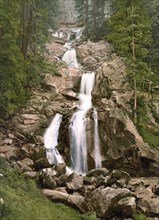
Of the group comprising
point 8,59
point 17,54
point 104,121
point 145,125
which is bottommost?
point 145,125

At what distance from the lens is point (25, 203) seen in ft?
47.2

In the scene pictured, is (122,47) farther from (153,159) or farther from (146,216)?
(146,216)

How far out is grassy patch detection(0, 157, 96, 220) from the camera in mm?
12622

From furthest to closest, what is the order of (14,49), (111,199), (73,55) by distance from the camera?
(73,55)
(14,49)
(111,199)

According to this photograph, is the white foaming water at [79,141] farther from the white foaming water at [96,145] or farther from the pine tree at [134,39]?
the pine tree at [134,39]

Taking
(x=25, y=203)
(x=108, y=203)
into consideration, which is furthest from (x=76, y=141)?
(x=25, y=203)

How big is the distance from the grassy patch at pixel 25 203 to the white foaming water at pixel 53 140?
575 centimetres

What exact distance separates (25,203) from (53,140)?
1199cm

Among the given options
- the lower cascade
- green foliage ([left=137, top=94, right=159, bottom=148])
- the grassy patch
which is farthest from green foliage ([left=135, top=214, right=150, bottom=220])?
green foliage ([left=137, top=94, right=159, bottom=148])

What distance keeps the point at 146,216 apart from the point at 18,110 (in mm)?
14448

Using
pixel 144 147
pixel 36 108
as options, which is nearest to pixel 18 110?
pixel 36 108

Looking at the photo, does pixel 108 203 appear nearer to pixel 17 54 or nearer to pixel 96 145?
pixel 96 145

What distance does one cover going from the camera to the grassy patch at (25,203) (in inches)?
497

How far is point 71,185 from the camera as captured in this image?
18.7 metres
